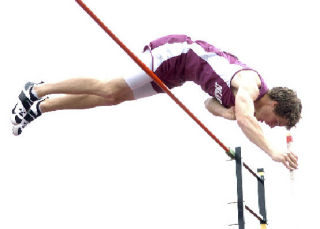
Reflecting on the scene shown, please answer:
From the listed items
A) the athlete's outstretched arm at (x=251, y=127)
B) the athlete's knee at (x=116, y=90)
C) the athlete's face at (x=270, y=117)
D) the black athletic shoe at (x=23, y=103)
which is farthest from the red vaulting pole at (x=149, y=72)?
the black athletic shoe at (x=23, y=103)

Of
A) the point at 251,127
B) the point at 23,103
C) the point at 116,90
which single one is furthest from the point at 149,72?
the point at 23,103

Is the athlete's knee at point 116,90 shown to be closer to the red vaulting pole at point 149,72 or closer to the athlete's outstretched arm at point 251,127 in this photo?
the red vaulting pole at point 149,72

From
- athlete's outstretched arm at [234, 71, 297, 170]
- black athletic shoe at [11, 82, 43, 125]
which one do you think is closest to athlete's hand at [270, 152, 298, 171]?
athlete's outstretched arm at [234, 71, 297, 170]

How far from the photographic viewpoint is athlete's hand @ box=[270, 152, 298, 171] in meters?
4.67

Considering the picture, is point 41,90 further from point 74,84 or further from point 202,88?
point 202,88

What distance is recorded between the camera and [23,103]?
5336 millimetres

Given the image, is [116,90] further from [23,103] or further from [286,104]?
[286,104]

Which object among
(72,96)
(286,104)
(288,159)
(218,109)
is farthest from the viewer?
(72,96)

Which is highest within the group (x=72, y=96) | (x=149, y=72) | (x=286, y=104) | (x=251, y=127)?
(x=72, y=96)

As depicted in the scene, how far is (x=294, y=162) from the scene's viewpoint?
4680mm

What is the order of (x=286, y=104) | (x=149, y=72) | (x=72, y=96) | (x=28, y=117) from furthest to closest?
(x=28, y=117) → (x=72, y=96) → (x=286, y=104) → (x=149, y=72)

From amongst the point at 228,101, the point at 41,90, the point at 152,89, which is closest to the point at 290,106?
the point at 228,101

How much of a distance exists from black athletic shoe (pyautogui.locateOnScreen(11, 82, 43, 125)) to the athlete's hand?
1.77 metres

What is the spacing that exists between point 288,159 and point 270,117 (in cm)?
49
